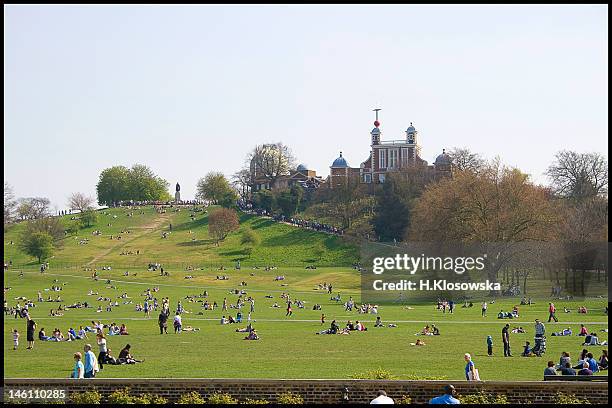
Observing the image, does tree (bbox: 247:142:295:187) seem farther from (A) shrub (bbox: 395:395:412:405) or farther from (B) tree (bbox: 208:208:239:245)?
(A) shrub (bbox: 395:395:412:405)

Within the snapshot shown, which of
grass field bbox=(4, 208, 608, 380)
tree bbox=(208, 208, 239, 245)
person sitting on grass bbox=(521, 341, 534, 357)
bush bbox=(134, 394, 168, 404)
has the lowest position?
grass field bbox=(4, 208, 608, 380)

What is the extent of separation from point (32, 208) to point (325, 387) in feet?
398

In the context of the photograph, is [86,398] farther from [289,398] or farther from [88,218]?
[88,218]

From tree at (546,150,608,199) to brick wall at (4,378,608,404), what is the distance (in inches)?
2541

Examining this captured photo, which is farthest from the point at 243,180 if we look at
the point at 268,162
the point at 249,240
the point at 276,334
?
the point at 276,334

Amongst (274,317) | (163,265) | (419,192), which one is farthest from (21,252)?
(274,317)

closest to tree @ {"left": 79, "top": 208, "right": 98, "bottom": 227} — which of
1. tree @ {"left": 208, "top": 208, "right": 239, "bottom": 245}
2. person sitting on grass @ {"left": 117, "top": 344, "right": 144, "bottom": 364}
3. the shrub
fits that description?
tree @ {"left": 208, "top": 208, "right": 239, "bottom": 245}

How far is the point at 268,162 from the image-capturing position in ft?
449

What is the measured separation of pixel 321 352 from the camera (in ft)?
95.0

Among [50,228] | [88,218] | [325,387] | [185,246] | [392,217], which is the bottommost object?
[325,387]

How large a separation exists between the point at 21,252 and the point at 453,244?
49273 mm

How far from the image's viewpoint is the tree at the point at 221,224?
100 m

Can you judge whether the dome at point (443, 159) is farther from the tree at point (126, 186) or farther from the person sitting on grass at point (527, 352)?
the person sitting on grass at point (527, 352)

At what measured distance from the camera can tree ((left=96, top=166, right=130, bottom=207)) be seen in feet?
499
